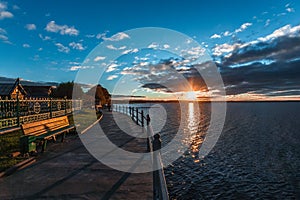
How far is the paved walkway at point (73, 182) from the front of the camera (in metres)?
4.76

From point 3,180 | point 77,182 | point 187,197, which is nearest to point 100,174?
point 77,182

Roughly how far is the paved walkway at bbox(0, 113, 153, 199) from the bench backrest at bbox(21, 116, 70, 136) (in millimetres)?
1287

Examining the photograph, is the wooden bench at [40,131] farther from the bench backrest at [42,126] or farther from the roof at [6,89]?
the roof at [6,89]

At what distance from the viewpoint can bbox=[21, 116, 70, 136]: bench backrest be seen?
816 cm

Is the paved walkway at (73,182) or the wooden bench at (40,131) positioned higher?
the wooden bench at (40,131)

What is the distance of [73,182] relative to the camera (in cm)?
545

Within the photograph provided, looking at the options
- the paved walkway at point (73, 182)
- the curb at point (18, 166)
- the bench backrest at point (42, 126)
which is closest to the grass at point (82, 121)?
the bench backrest at point (42, 126)

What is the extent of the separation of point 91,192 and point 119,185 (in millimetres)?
716

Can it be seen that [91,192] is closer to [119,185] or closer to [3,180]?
[119,185]

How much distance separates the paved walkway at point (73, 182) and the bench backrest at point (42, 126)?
1287 mm

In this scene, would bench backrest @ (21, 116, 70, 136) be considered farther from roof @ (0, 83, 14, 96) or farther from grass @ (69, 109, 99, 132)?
roof @ (0, 83, 14, 96)

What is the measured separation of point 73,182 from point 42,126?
16.6ft

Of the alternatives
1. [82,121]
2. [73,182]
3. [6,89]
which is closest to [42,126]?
[73,182]

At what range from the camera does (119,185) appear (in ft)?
17.4
